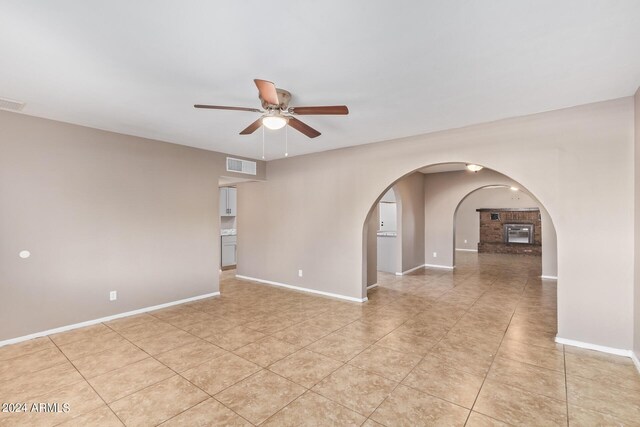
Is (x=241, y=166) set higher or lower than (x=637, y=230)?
higher

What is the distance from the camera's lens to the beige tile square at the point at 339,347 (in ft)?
10.1

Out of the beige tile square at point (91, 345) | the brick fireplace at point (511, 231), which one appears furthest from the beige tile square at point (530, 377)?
the brick fireplace at point (511, 231)

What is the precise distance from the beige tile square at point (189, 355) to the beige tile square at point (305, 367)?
0.71m

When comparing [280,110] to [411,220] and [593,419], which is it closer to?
[593,419]

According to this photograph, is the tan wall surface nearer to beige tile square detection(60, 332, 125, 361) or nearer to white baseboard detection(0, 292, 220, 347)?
beige tile square detection(60, 332, 125, 361)

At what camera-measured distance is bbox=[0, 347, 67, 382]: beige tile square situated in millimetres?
2723

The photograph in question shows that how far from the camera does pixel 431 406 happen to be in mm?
2248

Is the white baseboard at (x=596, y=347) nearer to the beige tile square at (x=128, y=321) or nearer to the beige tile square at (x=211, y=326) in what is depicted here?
the beige tile square at (x=211, y=326)

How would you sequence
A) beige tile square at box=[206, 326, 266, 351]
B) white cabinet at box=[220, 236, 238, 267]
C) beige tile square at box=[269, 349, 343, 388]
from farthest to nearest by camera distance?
white cabinet at box=[220, 236, 238, 267]
beige tile square at box=[206, 326, 266, 351]
beige tile square at box=[269, 349, 343, 388]

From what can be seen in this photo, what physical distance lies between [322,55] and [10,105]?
3.43 meters

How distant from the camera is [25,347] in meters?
3.25

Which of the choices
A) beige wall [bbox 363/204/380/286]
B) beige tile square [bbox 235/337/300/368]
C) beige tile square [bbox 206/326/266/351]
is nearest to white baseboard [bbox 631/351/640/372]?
beige tile square [bbox 235/337/300/368]

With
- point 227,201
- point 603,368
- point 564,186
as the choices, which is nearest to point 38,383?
point 603,368

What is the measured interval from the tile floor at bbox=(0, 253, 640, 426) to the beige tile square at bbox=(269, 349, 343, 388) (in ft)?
0.06
